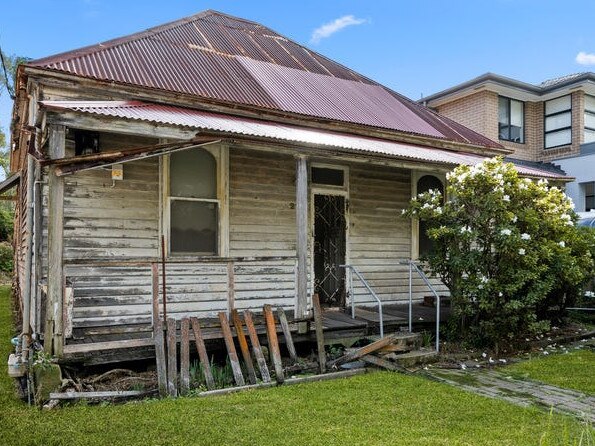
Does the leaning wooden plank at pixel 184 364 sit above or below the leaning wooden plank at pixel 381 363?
above

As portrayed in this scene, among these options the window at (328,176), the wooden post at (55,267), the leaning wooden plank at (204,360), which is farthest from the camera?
the window at (328,176)

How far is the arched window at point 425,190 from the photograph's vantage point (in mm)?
11258

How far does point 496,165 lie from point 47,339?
270 inches

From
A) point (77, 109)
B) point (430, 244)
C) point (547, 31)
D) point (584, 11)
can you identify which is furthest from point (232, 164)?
point (547, 31)

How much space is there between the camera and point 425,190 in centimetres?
1130

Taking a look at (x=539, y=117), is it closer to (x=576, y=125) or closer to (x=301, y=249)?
(x=576, y=125)

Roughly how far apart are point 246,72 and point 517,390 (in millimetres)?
7401

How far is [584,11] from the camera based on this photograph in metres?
28.1

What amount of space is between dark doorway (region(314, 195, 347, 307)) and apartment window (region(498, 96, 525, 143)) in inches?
466

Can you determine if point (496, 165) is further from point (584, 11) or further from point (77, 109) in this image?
point (584, 11)

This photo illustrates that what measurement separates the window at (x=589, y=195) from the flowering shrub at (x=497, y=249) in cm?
1202

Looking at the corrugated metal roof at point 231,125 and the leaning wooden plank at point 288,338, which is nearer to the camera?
the corrugated metal roof at point 231,125

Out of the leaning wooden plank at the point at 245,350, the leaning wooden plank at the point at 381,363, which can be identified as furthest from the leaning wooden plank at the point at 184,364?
the leaning wooden plank at the point at 381,363

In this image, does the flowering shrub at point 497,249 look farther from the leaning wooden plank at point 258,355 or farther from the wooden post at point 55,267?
the wooden post at point 55,267
